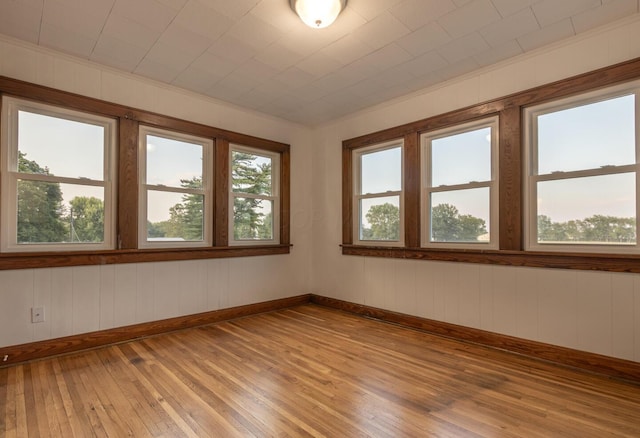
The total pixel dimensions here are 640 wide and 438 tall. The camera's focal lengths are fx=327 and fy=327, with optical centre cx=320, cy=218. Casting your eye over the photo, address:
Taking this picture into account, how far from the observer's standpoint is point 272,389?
7.53 feet

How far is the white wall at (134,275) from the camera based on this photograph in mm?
2783

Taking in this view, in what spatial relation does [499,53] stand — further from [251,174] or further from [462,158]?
[251,174]

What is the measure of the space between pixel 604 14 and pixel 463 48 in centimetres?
98

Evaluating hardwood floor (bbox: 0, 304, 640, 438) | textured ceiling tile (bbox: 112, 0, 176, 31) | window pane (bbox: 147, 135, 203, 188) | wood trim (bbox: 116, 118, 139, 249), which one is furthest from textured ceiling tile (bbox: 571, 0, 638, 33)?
wood trim (bbox: 116, 118, 139, 249)

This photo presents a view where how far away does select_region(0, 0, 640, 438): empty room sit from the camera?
2195mm

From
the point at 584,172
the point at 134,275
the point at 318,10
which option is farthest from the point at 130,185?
the point at 584,172

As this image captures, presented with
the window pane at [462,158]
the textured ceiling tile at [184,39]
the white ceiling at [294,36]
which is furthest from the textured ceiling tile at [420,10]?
the textured ceiling tile at [184,39]

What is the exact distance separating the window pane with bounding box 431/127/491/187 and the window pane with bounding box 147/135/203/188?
2.82 metres

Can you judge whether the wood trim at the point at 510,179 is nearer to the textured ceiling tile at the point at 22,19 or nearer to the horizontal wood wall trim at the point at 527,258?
the horizontal wood wall trim at the point at 527,258

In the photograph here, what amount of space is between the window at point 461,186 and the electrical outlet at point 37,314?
3.77 meters

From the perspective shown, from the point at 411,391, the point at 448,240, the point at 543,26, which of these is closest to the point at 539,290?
the point at 448,240

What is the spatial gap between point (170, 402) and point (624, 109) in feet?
13.1

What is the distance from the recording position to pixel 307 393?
223 cm

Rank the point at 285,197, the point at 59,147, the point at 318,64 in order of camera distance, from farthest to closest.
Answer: the point at 285,197, the point at 318,64, the point at 59,147
